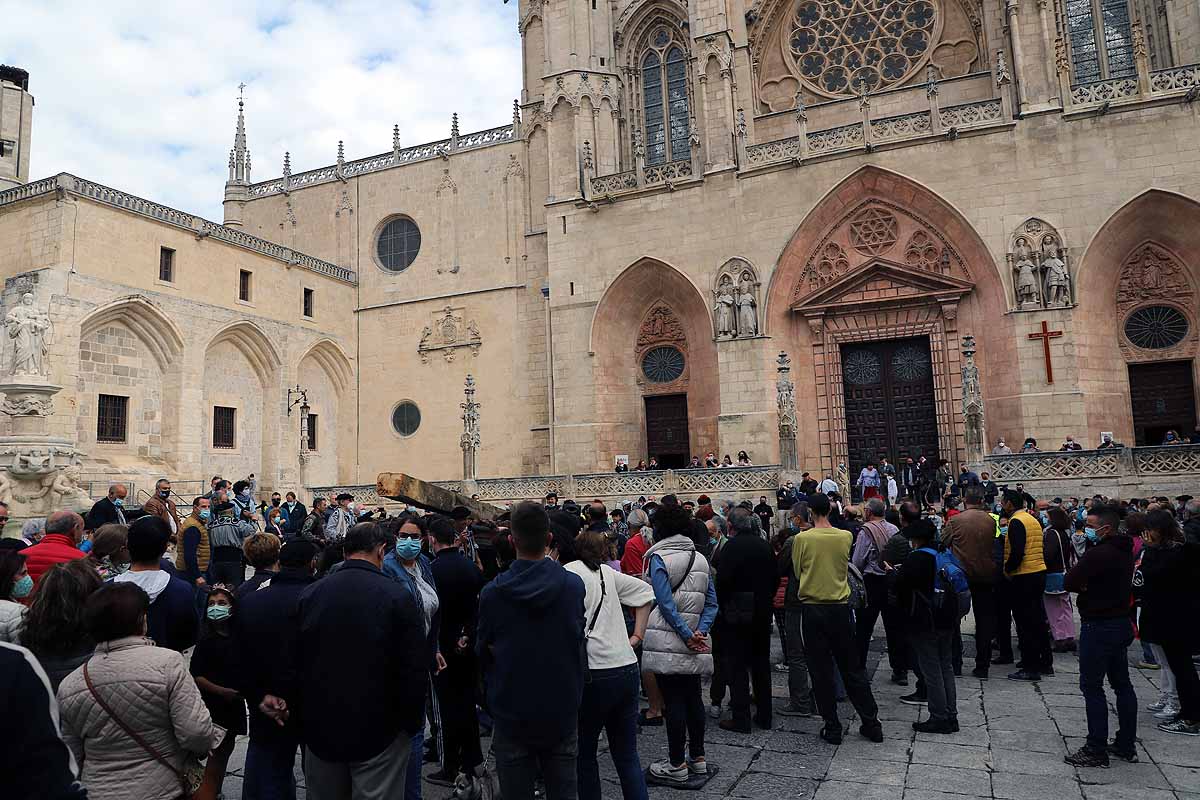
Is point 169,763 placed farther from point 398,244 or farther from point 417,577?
point 398,244

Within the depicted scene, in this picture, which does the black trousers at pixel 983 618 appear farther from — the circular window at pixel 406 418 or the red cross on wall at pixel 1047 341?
the circular window at pixel 406 418

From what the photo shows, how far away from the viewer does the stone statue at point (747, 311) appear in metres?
19.7

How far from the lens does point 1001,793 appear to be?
4.48m

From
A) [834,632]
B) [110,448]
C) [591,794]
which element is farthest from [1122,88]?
[110,448]

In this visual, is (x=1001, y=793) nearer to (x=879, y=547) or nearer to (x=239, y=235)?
(x=879, y=547)

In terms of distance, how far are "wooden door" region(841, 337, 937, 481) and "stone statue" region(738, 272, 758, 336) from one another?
8.79ft

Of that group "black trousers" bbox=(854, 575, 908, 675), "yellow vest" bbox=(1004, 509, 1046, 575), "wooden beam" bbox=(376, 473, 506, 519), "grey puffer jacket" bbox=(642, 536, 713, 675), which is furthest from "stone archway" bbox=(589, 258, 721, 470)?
"grey puffer jacket" bbox=(642, 536, 713, 675)

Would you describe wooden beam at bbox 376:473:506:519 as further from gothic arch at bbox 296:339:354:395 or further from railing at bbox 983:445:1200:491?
gothic arch at bbox 296:339:354:395

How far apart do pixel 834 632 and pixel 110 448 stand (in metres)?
20.2

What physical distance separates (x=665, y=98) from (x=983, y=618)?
66.4ft

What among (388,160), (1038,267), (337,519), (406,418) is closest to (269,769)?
(337,519)

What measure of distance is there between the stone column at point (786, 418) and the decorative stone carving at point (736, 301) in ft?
4.71

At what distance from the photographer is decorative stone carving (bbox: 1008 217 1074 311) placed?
17203 millimetres

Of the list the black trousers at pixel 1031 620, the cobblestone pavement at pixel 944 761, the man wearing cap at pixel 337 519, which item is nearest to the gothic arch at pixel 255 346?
the man wearing cap at pixel 337 519
